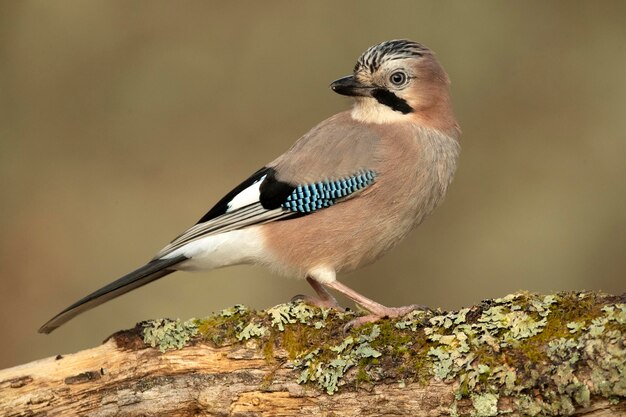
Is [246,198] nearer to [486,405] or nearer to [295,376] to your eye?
[295,376]

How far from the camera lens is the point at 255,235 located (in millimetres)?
6227

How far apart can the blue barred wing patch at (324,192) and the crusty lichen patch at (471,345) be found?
0.92m

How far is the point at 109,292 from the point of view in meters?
5.82

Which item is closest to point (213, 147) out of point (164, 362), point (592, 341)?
point (164, 362)

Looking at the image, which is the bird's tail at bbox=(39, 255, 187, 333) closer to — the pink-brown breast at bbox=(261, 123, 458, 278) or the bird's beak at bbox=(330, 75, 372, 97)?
the pink-brown breast at bbox=(261, 123, 458, 278)

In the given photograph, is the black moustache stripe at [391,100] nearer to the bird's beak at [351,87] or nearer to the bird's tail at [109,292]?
the bird's beak at [351,87]

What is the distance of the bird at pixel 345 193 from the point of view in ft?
19.9

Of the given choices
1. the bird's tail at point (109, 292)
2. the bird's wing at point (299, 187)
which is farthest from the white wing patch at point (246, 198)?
the bird's tail at point (109, 292)

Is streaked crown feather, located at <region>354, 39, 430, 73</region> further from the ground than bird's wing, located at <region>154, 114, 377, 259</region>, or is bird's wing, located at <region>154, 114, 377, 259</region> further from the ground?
streaked crown feather, located at <region>354, 39, 430, 73</region>

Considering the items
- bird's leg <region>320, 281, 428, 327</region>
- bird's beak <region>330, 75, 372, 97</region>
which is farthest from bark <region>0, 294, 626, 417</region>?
bird's beak <region>330, 75, 372, 97</region>

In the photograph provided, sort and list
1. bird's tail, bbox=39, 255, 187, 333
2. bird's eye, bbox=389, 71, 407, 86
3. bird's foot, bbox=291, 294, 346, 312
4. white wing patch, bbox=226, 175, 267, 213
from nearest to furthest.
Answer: bird's tail, bbox=39, 255, 187, 333, bird's foot, bbox=291, 294, 346, 312, white wing patch, bbox=226, 175, 267, 213, bird's eye, bbox=389, 71, 407, 86

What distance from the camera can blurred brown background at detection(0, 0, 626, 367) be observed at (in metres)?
8.65

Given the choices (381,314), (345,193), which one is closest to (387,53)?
(345,193)

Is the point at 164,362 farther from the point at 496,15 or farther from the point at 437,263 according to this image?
the point at 496,15
